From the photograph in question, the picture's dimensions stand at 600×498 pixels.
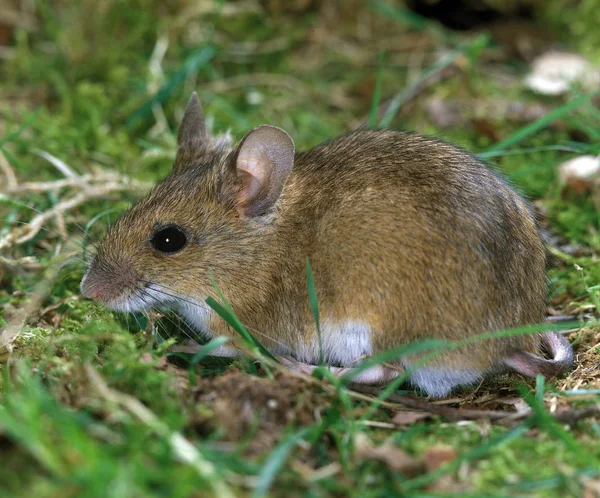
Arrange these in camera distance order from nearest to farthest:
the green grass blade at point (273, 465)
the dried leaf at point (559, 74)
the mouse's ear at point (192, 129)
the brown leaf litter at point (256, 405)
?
the green grass blade at point (273, 465)
the brown leaf litter at point (256, 405)
the mouse's ear at point (192, 129)
the dried leaf at point (559, 74)

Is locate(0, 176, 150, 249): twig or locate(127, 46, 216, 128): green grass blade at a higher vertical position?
locate(127, 46, 216, 128): green grass blade

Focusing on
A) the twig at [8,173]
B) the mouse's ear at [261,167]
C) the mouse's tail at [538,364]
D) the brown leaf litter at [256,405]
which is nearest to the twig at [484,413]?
the mouse's tail at [538,364]

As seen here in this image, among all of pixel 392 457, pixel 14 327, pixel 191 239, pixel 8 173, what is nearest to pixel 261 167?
pixel 191 239

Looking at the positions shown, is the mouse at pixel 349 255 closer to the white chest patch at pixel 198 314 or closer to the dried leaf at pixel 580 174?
the white chest patch at pixel 198 314

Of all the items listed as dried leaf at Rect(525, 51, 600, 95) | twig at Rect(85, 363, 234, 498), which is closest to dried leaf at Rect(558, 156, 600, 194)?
dried leaf at Rect(525, 51, 600, 95)

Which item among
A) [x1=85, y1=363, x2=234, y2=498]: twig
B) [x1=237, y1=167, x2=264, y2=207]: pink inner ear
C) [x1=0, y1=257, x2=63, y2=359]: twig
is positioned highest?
[x1=237, y1=167, x2=264, y2=207]: pink inner ear

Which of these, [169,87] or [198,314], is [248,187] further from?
[169,87]

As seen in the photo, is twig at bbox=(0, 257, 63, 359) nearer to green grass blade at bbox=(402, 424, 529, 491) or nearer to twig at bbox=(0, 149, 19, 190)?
twig at bbox=(0, 149, 19, 190)
